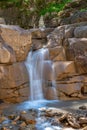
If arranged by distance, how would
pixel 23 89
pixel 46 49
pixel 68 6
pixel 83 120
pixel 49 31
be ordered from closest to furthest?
pixel 83 120, pixel 23 89, pixel 46 49, pixel 49 31, pixel 68 6

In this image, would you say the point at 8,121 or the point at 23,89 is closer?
the point at 8,121

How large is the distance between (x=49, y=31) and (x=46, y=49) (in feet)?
7.73

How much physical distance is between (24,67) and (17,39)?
105 centimetres

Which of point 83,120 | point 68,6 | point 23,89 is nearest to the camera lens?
point 83,120

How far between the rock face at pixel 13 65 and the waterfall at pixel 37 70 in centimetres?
28

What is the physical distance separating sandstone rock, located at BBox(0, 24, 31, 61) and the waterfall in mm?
437

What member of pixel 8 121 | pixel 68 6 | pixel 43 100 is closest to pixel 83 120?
pixel 8 121

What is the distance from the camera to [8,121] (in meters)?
6.42

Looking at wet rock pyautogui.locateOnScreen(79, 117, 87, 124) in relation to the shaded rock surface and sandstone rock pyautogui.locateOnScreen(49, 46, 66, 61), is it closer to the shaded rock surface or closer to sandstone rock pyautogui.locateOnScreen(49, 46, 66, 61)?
the shaded rock surface

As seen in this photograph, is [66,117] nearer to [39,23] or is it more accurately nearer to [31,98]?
[31,98]

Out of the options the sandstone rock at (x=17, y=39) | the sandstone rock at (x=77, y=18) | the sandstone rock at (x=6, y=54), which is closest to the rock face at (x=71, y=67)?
the sandstone rock at (x=17, y=39)

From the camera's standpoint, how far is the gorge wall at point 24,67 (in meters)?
8.37

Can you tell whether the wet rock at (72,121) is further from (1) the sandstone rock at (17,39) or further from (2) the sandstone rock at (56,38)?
(2) the sandstone rock at (56,38)

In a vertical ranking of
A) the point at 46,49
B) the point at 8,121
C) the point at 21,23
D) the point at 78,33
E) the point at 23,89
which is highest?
the point at 21,23
